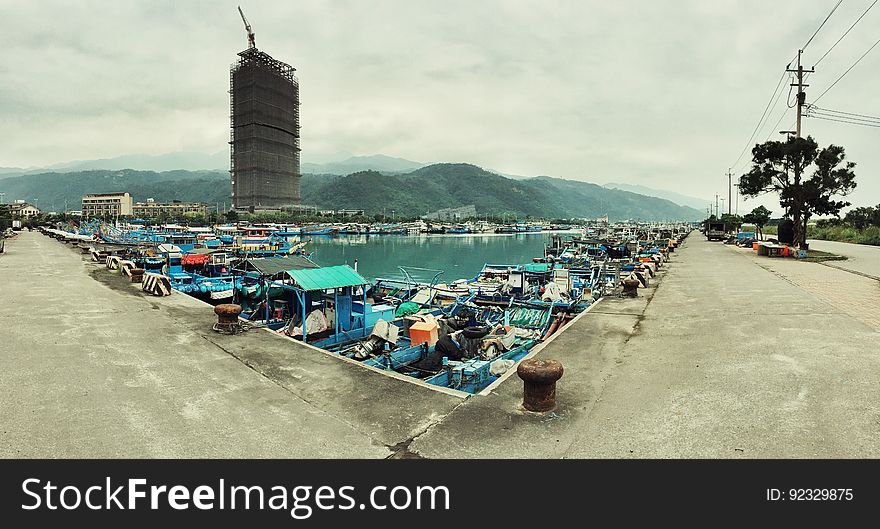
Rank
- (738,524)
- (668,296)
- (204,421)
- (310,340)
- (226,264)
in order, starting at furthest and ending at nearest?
(226,264) < (668,296) < (310,340) < (204,421) < (738,524)

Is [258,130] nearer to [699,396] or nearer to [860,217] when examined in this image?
[860,217]

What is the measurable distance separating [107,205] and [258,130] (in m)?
61.1

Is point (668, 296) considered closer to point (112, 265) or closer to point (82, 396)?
point (82, 396)

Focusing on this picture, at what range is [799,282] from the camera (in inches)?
628

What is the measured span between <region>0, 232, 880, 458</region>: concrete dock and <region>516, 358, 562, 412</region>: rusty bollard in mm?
170

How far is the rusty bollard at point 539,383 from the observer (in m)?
5.32

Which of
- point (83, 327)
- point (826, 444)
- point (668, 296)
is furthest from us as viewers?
point (668, 296)

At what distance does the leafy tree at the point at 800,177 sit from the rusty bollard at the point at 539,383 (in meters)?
32.5

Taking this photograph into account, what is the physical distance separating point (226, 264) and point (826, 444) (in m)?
32.0

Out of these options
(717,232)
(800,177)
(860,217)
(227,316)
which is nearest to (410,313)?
(227,316)

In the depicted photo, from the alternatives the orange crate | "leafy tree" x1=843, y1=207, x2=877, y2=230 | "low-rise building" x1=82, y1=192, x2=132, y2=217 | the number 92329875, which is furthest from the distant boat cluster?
"low-rise building" x1=82, y1=192, x2=132, y2=217

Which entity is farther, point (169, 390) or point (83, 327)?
point (83, 327)

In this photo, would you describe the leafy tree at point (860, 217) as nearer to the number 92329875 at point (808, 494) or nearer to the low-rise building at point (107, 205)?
the number 92329875 at point (808, 494)

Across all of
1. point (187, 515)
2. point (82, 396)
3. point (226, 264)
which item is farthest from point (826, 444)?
point (226, 264)
